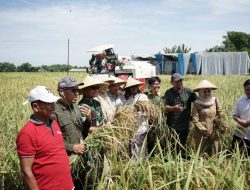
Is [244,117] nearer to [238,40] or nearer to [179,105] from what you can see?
[179,105]

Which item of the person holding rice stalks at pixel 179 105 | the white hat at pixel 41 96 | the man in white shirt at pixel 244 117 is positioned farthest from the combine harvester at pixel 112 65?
the white hat at pixel 41 96

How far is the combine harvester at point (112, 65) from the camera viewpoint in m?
8.55

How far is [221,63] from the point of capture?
90.3ft

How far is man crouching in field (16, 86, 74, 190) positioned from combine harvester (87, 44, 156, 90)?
5.32 m

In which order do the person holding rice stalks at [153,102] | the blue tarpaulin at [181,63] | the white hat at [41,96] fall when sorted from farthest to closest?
the blue tarpaulin at [181,63]
the person holding rice stalks at [153,102]
the white hat at [41,96]

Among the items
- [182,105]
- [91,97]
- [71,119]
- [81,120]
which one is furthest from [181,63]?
[71,119]

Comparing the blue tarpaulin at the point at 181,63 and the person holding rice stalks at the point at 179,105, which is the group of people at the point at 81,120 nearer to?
the person holding rice stalks at the point at 179,105

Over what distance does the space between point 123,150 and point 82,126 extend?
46 cm

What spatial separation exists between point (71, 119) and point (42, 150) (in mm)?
734

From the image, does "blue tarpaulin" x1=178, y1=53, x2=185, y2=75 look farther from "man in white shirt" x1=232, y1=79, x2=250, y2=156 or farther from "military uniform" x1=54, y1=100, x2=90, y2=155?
"military uniform" x1=54, y1=100, x2=90, y2=155

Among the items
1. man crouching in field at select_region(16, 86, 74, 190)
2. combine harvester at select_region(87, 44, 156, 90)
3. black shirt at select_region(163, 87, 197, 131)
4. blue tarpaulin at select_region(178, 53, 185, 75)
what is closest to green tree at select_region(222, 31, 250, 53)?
blue tarpaulin at select_region(178, 53, 185, 75)

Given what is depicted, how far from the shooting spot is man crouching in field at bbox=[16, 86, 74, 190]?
2.42 metres

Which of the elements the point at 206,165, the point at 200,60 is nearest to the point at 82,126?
the point at 206,165

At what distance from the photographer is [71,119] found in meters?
3.20
